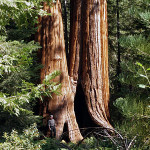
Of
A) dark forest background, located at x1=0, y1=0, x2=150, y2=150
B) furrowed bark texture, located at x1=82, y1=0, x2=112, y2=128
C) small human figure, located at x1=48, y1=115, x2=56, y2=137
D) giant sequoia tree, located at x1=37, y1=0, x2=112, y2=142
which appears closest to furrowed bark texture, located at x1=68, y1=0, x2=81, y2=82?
giant sequoia tree, located at x1=37, y1=0, x2=112, y2=142

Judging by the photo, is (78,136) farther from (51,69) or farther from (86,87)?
(51,69)

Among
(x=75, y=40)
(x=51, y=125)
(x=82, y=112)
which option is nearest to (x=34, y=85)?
(x=51, y=125)

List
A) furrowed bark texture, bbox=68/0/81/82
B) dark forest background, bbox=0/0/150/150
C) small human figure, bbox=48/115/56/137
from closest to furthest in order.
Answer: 1. dark forest background, bbox=0/0/150/150
2. small human figure, bbox=48/115/56/137
3. furrowed bark texture, bbox=68/0/81/82

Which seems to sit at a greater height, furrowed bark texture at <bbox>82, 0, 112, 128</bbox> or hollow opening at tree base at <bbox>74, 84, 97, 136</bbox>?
furrowed bark texture at <bbox>82, 0, 112, 128</bbox>

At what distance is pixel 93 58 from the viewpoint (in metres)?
5.89

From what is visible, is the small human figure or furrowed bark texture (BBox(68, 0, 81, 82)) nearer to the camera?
the small human figure

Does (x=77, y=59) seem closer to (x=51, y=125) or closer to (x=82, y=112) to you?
(x=82, y=112)

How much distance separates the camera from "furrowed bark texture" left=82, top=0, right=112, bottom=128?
586 centimetres

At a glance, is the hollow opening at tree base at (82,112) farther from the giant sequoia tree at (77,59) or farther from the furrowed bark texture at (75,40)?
the furrowed bark texture at (75,40)

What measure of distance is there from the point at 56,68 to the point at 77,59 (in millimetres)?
732

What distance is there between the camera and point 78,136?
18.6 feet

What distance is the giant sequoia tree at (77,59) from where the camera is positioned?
5.68m

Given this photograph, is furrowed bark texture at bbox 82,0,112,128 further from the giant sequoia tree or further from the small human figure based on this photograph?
the small human figure

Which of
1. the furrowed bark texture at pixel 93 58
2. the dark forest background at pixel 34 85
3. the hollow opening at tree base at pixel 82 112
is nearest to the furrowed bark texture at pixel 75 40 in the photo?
the furrowed bark texture at pixel 93 58
